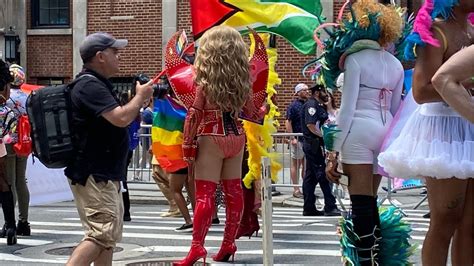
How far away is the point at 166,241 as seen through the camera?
9289 millimetres

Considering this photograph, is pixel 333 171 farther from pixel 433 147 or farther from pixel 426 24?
pixel 426 24

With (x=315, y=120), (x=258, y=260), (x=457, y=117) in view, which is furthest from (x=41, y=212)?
(x=457, y=117)

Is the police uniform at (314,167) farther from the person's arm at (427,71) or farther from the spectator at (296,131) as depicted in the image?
the person's arm at (427,71)

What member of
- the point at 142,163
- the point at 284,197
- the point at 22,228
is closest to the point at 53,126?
the point at 22,228

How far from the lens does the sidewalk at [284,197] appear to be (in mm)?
14039

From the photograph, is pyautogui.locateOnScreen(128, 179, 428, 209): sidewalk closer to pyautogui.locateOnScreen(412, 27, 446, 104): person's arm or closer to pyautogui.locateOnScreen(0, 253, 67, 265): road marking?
pyautogui.locateOnScreen(0, 253, 67, 265): road marking

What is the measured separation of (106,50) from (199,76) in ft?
5.17

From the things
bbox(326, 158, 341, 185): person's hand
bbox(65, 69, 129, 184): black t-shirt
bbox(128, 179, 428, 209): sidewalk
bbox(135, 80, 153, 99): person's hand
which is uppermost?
bbox(135, 80, 153, 99): person's hand

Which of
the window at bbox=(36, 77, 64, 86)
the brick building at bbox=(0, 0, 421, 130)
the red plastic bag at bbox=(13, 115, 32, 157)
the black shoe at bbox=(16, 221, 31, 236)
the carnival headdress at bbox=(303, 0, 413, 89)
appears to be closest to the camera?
the carnival headdress at bbox=(303, 0, 413, 89)

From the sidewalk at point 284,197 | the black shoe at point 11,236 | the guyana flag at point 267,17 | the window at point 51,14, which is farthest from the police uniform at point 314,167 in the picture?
the window at point 51,14

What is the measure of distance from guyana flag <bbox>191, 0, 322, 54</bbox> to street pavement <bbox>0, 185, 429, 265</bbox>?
7.06 ft

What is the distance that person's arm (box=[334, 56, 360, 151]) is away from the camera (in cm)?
595

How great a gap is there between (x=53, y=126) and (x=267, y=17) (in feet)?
13.7

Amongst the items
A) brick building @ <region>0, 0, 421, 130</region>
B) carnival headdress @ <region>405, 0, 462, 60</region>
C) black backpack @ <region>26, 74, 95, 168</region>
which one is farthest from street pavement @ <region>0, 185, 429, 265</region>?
brick building @ <region>0, 0, 421, 130</region>
